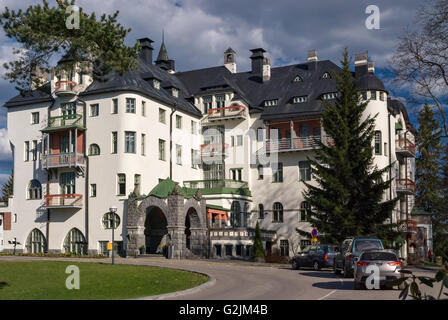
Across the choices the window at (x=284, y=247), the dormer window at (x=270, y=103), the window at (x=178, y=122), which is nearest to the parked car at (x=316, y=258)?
the window at (x=284, y=247)

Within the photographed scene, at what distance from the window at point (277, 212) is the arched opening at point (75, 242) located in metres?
17.1

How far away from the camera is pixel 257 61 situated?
196 ft

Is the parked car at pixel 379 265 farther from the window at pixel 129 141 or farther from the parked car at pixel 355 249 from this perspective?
the window at pixel 129 141

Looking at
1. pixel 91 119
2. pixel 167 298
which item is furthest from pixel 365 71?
pixel 167 298

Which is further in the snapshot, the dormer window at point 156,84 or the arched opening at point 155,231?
the dormer window at point 156,84

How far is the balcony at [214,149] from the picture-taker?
175 feet

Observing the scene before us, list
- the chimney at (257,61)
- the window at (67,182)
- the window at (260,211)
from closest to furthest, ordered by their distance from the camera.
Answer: the window at (67,182) → the window at (260,211) → the chimney at (257,61)

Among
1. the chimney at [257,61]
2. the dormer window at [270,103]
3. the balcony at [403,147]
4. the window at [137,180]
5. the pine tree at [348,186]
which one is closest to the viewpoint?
the pine tree at [348,186]

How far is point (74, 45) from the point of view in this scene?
1995 centimetres

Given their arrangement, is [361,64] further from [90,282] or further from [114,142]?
[90,282]

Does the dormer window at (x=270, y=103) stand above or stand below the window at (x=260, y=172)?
above

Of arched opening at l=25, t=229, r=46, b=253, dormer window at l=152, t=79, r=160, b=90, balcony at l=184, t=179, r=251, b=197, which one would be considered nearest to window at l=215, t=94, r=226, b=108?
dormer window at l=152, t=79, r=160, b=90

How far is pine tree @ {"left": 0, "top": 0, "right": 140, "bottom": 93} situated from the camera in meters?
19.6

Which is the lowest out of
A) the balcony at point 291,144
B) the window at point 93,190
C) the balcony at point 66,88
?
the window at point 93,190
